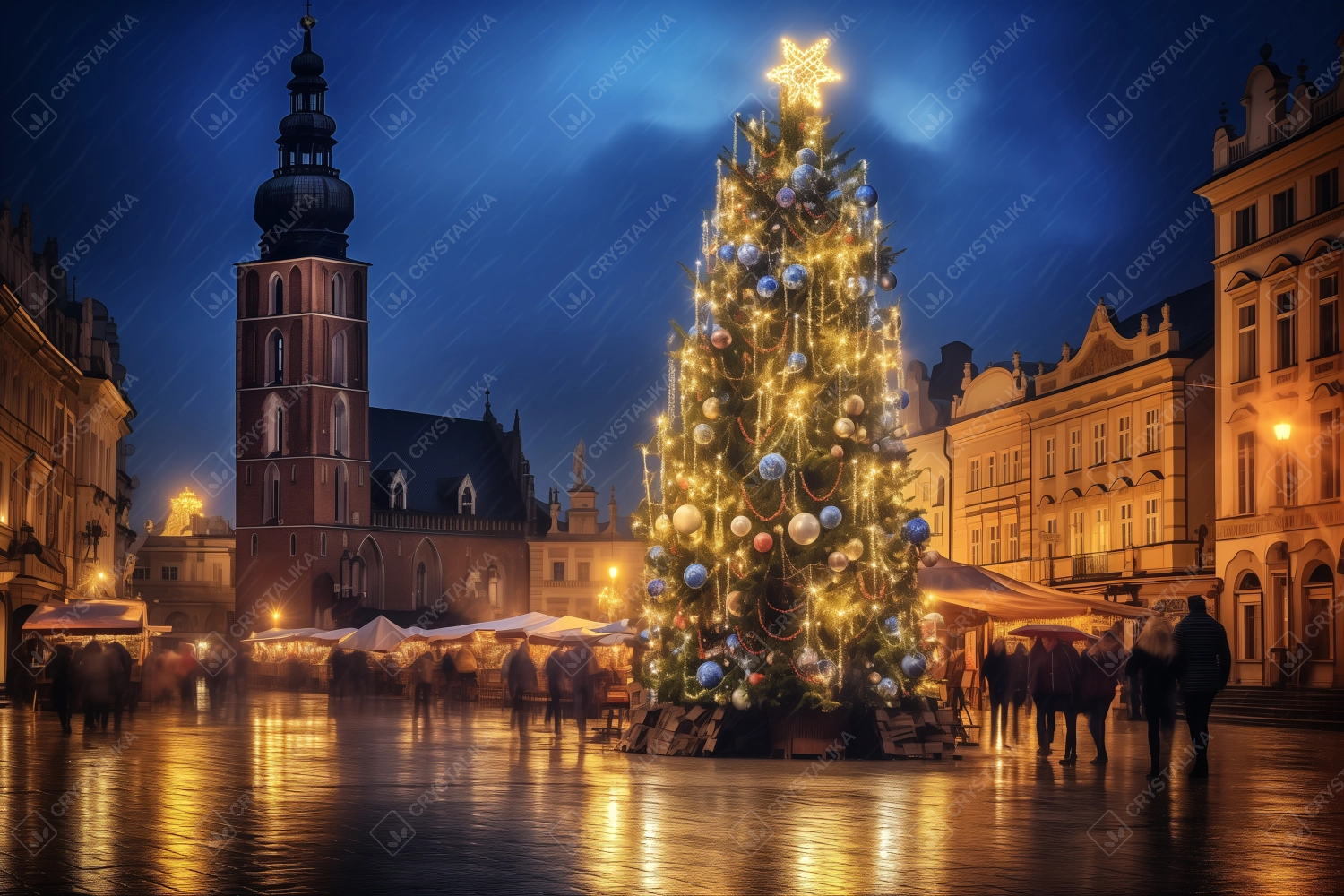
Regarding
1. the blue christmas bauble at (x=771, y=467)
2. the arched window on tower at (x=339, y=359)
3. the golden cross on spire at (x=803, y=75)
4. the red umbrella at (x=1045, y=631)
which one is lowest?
the red umbrella at (x=1045, y=631)

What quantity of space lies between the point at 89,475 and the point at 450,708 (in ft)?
96.2

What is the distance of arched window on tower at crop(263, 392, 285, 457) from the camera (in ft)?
310

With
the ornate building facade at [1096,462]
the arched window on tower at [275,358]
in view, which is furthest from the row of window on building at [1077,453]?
the arched window on tower at [275,358]

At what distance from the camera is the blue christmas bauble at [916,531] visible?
1947cm

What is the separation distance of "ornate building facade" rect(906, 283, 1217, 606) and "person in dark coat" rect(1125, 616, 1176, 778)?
25.8 meters

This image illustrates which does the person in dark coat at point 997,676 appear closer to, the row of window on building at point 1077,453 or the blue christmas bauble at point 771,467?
the blue christmas bauble at point 771,467

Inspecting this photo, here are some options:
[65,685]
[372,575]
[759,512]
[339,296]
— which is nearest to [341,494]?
[372,575]

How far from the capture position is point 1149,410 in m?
49.7

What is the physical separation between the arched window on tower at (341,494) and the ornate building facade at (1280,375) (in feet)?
199

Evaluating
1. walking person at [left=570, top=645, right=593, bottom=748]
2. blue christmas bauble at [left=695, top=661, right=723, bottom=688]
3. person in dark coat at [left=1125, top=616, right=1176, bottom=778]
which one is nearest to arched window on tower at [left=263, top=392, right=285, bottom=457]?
walking person at [left=570, top=645, right=593, bottom=748]

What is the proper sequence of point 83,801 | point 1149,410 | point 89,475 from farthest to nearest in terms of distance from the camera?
1. point 89,475
2. point 1149,410
3. point 83,801

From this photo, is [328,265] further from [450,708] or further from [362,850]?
[362,850]

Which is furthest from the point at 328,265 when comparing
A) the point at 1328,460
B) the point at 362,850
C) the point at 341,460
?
the point at 362,850

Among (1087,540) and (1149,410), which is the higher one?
(1149,410)
